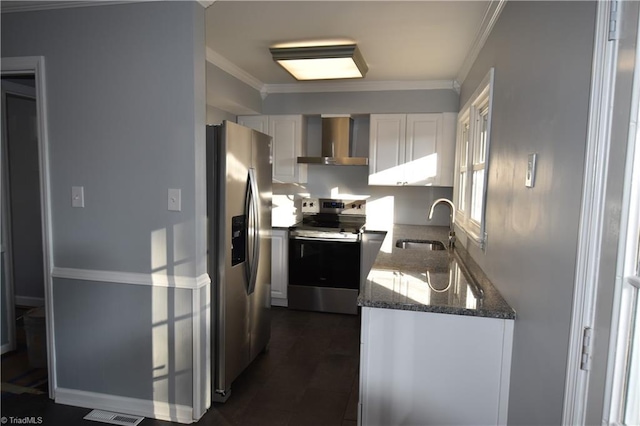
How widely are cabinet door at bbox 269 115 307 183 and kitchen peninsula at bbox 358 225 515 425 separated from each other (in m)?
2.81

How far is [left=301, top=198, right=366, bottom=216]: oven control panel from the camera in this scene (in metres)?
4.63

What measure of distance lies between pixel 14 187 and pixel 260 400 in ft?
11.9

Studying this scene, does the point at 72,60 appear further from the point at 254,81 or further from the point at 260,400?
the point at 260,400

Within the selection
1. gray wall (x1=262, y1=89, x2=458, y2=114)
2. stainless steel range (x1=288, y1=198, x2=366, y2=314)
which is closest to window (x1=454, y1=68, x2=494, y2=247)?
gray wall (x1=262, y1=89, x2=458, y2=114)

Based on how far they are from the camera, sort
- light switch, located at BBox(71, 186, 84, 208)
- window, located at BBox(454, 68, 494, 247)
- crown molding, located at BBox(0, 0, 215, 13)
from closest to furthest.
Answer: crown molding, located at BBox(0, 0, 215, 13), light switch, located at BBox(71, 186, 84, 208), window, located at BBox(454, 68, 494, 247)

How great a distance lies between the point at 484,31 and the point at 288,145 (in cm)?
244

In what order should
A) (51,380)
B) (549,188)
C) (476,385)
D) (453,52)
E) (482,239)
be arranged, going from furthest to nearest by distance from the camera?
1. (453,52)
2. (51,380)
3. (482,239)
4. (476,385)
5. (549,188)

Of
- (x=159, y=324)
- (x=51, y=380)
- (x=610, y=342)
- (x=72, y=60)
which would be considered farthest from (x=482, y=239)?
(x=51, y=380)

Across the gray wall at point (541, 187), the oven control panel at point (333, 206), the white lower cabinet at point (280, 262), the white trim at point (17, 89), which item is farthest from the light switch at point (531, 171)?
the white trim at point (17, 89)

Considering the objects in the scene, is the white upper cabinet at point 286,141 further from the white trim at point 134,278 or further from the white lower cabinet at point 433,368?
the white lower cabinet at point 433,368

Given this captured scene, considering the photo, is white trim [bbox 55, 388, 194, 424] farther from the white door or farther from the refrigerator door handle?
the white door

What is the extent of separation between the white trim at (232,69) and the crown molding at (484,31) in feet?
6.70

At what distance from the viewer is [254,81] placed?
165 inches

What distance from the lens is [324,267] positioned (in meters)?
4.18
